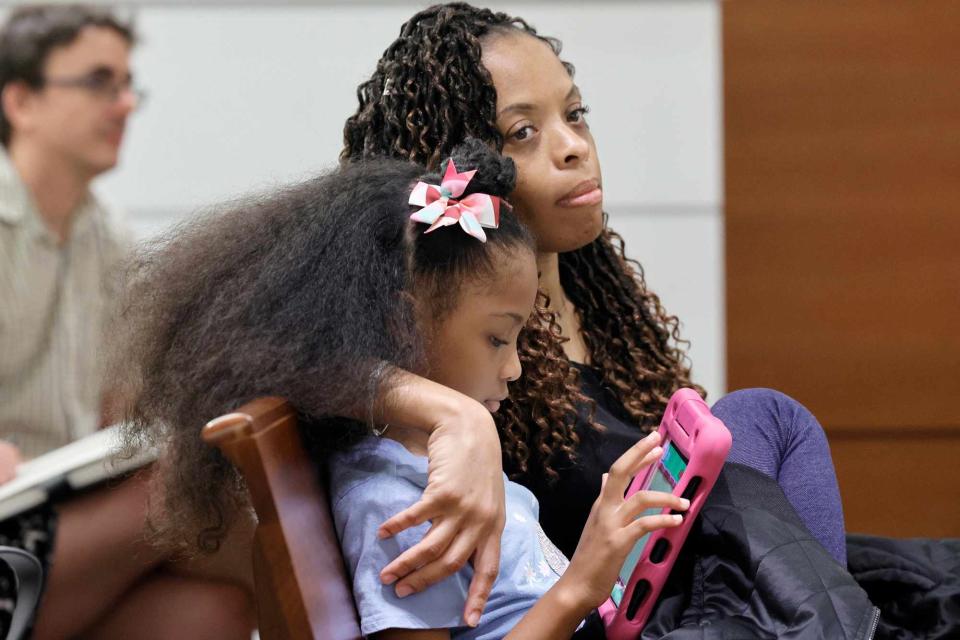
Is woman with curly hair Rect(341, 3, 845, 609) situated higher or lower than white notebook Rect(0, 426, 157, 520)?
higher

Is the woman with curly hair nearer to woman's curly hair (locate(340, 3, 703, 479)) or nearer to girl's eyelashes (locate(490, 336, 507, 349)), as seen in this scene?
woman's curly hair (locate(340, 3, 703, 479))

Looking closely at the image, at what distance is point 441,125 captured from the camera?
4.86 ft

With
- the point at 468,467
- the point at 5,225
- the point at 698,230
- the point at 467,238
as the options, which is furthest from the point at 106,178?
the point at 468,467

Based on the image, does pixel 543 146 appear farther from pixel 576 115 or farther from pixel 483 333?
pixel 483 333

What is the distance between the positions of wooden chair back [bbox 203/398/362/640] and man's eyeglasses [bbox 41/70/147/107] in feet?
5.78

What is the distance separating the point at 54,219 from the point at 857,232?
1.91 m

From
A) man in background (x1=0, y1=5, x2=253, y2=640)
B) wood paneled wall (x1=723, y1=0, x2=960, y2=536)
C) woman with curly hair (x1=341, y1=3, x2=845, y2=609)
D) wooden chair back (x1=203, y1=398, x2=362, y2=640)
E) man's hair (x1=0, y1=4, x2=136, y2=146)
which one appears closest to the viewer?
wooden chair back (x1=203, y1=398, x2=362, y2=640)

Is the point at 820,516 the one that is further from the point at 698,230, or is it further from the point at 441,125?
the point at 698,230

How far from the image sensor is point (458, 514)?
1.10 meters

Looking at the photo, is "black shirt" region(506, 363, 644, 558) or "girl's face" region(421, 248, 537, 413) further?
"black shirt" region(506, 363, 644, 558)

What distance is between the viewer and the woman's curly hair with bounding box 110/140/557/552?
1142 millimetres

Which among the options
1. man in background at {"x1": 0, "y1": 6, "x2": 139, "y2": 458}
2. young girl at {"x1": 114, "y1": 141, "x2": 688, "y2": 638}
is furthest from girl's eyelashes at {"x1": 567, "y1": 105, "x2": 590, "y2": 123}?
man in background at {"x1": 0, "y1": 6, "x2": 139, "y2": 458}

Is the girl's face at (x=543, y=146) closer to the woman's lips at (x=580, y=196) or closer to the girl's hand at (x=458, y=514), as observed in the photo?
the woman's lips at (x=580, y=196)

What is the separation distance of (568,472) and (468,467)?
0.41 meters
